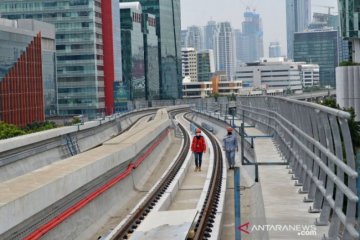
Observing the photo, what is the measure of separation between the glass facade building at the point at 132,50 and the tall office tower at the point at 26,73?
4450 centimetres

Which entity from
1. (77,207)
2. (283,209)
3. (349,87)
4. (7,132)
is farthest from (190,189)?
(349,87)

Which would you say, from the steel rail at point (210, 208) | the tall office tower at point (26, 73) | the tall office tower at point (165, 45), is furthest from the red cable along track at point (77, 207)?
the tall office tower at point (165, 45)

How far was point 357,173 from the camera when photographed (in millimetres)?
6820

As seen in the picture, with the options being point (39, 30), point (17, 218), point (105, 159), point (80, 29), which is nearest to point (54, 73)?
point (39, 30)

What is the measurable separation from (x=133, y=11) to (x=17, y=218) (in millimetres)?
152434

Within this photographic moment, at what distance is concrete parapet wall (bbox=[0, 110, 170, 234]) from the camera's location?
498 inches

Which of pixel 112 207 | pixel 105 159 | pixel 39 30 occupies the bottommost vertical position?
pixel 112 207

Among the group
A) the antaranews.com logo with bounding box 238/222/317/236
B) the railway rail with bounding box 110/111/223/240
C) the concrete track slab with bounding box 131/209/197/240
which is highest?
the antaranews.com logo with bounding box 238/222/317/236

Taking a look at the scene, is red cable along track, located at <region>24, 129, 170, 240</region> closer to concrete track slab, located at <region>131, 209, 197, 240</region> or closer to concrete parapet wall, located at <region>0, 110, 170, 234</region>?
concrete parapet wall, located at <region>0, 110, 170, 234</region>

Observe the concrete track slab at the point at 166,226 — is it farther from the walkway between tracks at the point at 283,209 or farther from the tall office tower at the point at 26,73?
the tall office tower at the point at 26,73

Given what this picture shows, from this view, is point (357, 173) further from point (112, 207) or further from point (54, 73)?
point (54, 73)

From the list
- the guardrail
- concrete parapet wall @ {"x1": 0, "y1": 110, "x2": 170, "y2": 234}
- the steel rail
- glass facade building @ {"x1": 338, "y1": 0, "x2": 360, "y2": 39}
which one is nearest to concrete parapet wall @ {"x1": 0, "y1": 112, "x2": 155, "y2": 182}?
concrete parapet wall @ {"x1": 0, "y1": 110, "x2": 170, "y2": 234}

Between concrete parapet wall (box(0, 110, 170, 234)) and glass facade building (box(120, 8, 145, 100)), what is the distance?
446 ft

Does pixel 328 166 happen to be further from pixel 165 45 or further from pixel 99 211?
pixel 165 45
